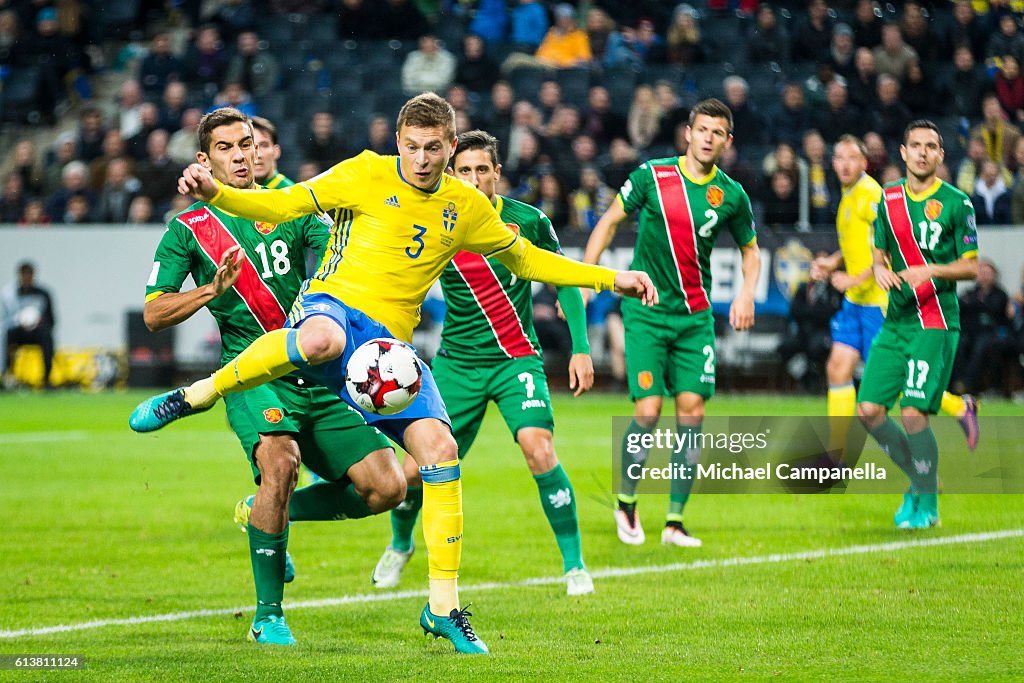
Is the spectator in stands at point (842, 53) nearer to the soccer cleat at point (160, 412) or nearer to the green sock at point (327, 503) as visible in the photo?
the green sock at point (327, 503)

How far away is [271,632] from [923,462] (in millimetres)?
4934

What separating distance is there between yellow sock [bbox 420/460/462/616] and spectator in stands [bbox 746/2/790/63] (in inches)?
624

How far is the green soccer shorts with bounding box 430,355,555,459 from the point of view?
7.34 meters

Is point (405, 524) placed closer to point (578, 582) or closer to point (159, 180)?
point (578, 582)

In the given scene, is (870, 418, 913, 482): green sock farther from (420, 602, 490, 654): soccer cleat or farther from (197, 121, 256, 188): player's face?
(197, 121, 256, 188): player's face

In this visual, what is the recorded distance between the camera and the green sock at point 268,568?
6.07 metres

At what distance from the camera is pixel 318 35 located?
909 inches

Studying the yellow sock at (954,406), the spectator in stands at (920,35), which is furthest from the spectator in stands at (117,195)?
the yellow sock at (954,406)

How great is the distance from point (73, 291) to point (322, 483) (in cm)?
1386

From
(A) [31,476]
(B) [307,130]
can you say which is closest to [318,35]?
(B) [307,130]

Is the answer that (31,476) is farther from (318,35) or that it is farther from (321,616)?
(318,35)

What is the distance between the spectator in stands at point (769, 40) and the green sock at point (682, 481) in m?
12.5

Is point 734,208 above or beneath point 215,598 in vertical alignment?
above

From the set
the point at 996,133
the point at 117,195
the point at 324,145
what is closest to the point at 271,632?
the point at 996,133
